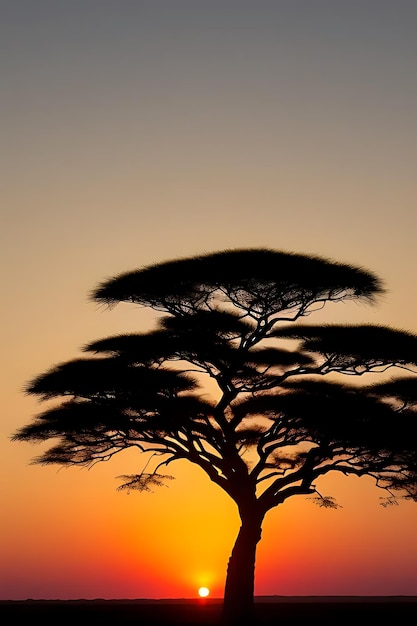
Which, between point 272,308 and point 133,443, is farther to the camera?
point 133,443

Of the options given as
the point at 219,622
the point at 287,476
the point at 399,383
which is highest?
the point at 399,383

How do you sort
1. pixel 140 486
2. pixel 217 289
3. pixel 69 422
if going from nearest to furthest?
pixel 217 289
pixel 69 422
pixel 140 486

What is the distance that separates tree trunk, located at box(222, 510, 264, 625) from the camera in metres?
27.6

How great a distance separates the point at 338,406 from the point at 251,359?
2514mm

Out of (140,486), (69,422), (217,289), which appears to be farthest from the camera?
(140,486)

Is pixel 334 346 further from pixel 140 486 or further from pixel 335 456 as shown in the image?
pixel 140 486

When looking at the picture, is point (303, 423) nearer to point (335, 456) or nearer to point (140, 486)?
point (335, 456)

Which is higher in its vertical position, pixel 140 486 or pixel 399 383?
pixel 399 383

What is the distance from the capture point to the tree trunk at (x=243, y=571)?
27.6 metres

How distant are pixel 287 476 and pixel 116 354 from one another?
5.36 meters

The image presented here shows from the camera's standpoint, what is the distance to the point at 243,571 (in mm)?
27734

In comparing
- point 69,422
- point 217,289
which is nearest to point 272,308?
point 217,289

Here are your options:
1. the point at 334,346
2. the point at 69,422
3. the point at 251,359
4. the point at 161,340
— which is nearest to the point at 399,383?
the point at 334,346

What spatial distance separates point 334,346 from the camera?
28.2 metres
